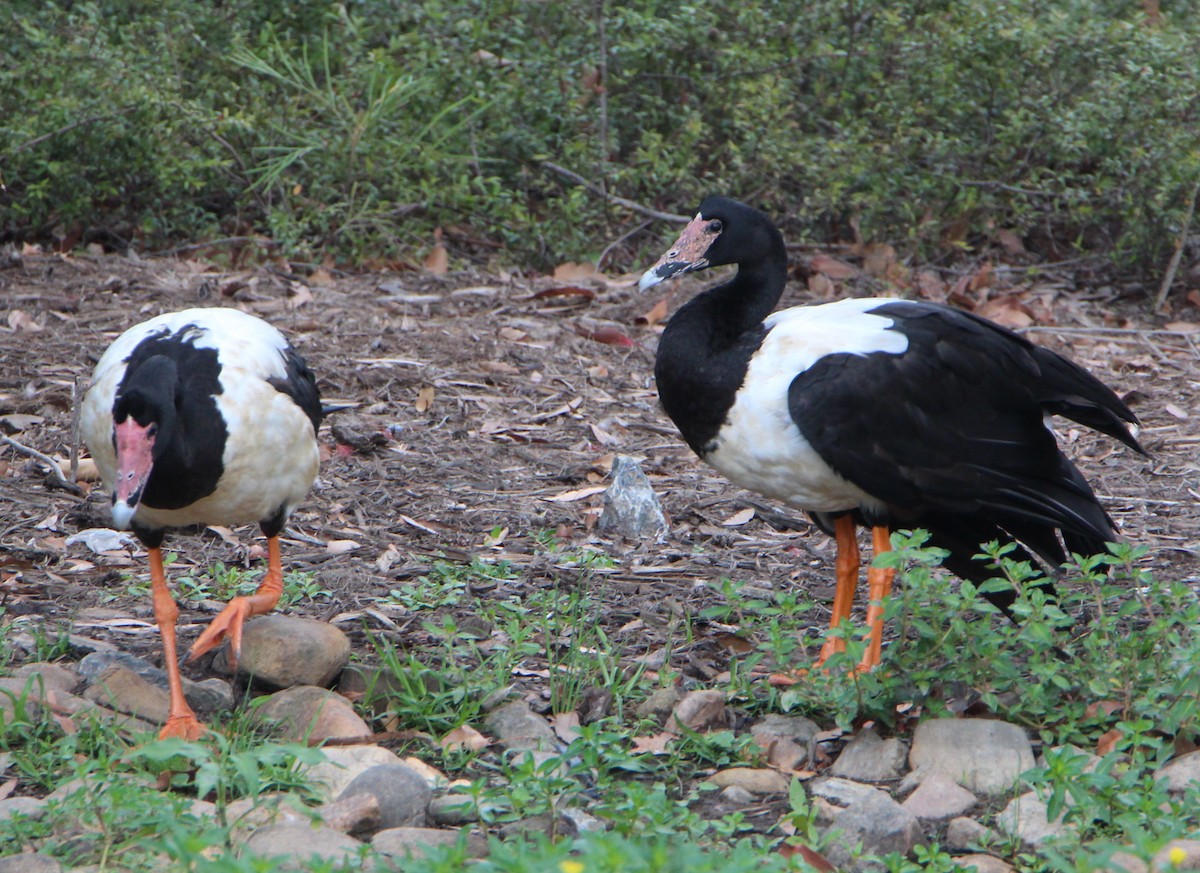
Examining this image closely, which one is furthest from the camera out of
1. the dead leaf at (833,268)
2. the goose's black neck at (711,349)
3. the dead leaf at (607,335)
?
the dead leaf at (833,268)

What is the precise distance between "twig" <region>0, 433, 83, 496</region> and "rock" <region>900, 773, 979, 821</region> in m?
3.44

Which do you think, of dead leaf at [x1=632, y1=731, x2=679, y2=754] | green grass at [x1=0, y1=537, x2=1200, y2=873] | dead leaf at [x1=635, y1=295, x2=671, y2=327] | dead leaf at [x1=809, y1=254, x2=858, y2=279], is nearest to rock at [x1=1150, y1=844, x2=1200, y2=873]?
green grass at [x1=0, y1=537, x2=1200, y2=873]

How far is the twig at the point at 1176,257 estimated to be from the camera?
26.5ft

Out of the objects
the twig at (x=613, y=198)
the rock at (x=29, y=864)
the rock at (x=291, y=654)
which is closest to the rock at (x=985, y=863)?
the rock at (x=291, y=654)

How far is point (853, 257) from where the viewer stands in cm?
873

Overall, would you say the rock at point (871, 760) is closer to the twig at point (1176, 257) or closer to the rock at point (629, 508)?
the rock at point (629, 508)

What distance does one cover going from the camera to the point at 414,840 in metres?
3.26

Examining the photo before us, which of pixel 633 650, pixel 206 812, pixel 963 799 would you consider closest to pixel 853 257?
pixel 633 650

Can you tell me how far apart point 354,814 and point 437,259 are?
5.40 m

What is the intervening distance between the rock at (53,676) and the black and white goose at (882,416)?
6.16 ft

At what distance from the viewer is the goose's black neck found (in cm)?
440

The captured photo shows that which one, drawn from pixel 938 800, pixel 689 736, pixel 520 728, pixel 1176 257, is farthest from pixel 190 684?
pixel 1176 257

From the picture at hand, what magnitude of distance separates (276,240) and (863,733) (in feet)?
17.3

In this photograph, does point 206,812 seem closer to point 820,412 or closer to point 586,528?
point 820,412
